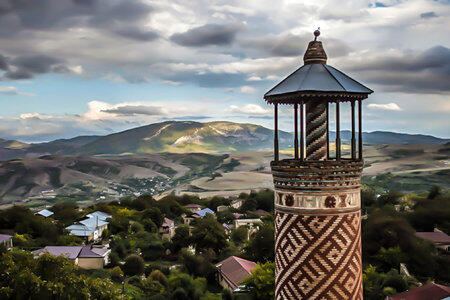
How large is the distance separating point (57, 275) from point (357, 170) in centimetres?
1908

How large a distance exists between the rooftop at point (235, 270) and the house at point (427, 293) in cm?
1511

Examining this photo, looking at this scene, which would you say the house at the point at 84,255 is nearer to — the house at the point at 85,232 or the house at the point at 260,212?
the house at the point at 85,232

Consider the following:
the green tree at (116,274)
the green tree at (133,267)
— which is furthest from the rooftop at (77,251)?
the green tree at (116,274)

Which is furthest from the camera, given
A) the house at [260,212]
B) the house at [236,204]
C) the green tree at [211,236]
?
the house at [236,204]

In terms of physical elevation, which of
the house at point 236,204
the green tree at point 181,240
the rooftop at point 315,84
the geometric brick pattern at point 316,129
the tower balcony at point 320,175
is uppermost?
the rooftop at point 315,84

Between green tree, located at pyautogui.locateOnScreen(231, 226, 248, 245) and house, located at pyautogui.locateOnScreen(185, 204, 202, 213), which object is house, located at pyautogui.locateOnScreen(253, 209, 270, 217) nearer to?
house, located at pyautogui.locateOnScreen(185, 204, 202, 213)

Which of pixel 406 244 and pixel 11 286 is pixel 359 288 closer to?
pixel 11 286

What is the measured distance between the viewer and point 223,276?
44.8 metres

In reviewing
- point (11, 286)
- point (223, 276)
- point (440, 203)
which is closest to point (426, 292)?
point (223, 276)

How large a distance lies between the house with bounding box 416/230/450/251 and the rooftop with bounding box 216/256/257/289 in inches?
968

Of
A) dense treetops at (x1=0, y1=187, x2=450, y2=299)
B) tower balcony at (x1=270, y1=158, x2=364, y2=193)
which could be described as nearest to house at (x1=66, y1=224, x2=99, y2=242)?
dense treetops at (x1=0, y1=187, x2=450, y2=299)

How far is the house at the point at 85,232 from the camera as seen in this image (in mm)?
66500

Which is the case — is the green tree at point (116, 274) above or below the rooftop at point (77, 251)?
below

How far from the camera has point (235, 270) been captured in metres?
44.2
